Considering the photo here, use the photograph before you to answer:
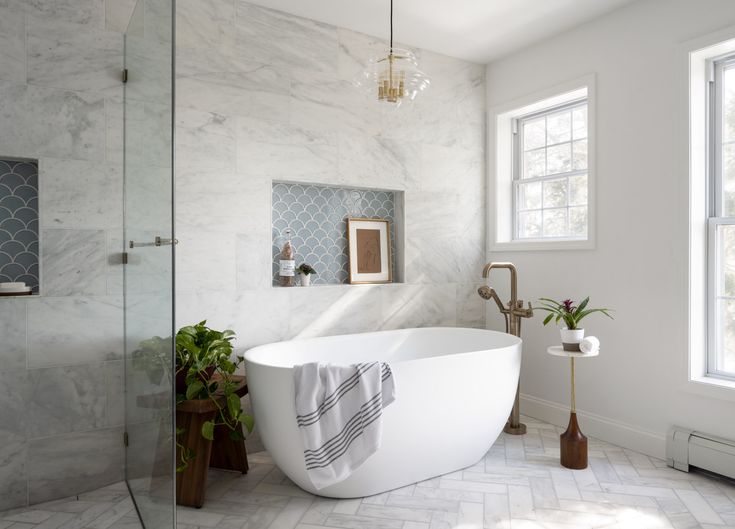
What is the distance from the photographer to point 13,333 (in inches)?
96.7

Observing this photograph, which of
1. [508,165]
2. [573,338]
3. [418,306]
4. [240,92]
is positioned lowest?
[573,338]

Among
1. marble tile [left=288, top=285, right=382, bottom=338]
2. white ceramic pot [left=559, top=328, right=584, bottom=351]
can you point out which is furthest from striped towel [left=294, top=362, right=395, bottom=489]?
white ceramic pot [left=559, top=328, right=584, bottom=351]

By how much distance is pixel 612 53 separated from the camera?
128 inches

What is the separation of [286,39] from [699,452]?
3.24 m

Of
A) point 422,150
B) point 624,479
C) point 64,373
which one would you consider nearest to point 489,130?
point 422,150

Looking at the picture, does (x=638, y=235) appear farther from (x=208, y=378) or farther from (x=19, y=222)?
(x=19, y=222)

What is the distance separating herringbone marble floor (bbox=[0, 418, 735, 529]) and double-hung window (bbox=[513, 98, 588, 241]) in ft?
5.26

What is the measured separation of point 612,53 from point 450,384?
2.25 metres

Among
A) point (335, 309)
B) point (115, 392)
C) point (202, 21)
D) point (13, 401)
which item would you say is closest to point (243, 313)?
point (335, 309)

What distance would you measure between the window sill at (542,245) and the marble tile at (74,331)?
104 inches

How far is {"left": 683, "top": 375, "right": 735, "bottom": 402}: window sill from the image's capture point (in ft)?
8.84

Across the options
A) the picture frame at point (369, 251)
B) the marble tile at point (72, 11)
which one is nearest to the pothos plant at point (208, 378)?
the picture frame at point (369, 251)

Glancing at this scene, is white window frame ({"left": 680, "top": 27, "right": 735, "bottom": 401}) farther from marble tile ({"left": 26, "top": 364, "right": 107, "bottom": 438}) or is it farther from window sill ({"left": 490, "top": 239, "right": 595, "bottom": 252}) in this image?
marble tile ({"left": 26, "top": 364, "right": 107, "bottom": 438})

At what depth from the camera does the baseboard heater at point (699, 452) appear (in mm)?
2646
